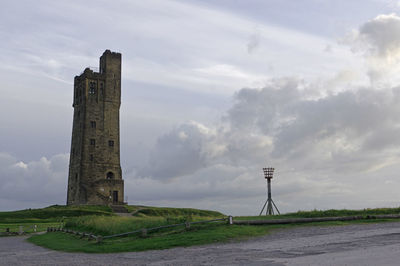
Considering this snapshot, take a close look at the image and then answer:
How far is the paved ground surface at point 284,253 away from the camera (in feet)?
46.4

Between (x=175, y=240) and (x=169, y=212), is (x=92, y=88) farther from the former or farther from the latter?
(x=175, y=240)

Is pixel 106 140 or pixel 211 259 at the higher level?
pixel 106 140

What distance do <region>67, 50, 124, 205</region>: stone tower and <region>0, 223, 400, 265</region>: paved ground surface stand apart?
174ft

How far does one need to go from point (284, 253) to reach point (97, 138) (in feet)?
214

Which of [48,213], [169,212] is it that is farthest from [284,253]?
[48,213]

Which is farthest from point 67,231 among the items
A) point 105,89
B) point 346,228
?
point 105,89

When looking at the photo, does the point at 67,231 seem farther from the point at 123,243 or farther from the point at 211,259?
the point at 211,259

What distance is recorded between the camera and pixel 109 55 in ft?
271

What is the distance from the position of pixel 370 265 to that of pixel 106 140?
2747 inches

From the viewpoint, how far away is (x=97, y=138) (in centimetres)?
7788

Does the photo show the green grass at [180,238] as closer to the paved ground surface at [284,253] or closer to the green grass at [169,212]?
the paved ground surface at [284,253]

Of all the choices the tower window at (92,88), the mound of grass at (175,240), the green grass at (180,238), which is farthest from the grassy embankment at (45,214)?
the mound of grass at (175,240)

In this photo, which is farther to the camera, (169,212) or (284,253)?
(169,212)

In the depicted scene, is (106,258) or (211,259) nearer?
(211,259)
